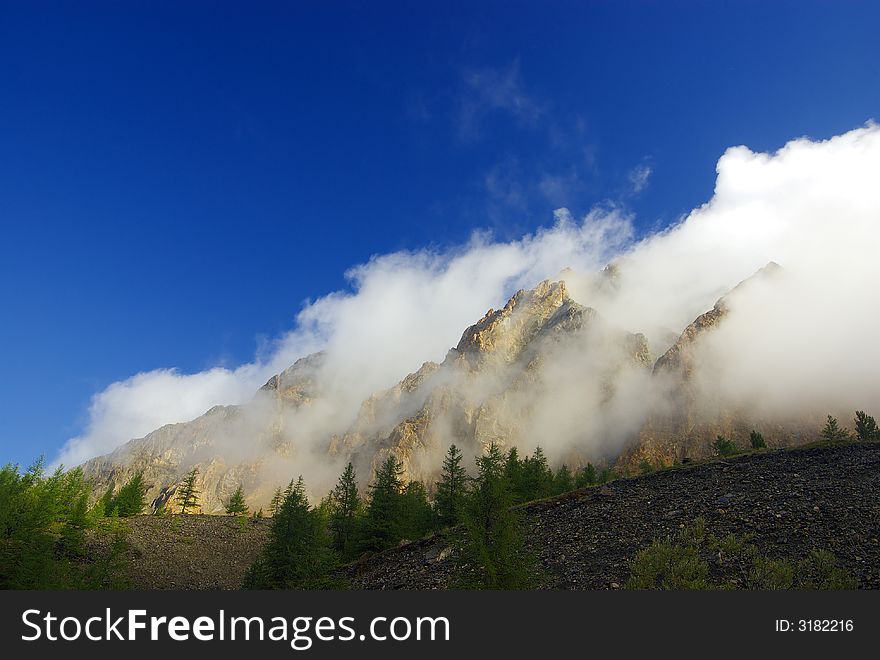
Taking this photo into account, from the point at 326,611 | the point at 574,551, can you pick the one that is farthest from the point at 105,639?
the point at 574,551

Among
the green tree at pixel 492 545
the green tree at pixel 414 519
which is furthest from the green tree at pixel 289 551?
the green tree at pixel 414 519

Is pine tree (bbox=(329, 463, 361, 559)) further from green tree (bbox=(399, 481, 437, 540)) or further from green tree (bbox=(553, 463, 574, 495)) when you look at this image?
green tree (bbox=(553, 463, 574, 495))

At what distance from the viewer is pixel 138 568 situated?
4497 cm

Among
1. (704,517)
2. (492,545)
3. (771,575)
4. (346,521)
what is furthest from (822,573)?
(346,521)

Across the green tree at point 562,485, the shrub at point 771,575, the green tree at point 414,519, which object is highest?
the green tree at point 562,485

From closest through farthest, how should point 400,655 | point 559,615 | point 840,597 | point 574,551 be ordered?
point 400,655
point 559,615
point 840,597
point 574,551

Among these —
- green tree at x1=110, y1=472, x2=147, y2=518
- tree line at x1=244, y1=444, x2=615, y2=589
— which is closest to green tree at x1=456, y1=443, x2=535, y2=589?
tree line at x1=244, y1=444, x2=615, y2=589

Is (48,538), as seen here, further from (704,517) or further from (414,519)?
(704,517)

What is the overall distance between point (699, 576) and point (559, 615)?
1224 cm

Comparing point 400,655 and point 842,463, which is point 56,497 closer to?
point 400,655

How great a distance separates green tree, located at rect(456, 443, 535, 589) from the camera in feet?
60.1

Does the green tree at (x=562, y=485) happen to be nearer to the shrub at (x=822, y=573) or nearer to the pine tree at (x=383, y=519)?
the pine tree at (x=383, y=519)

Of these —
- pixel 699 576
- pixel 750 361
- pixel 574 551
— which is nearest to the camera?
pixel 699 576

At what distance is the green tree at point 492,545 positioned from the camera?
18.3 meters
